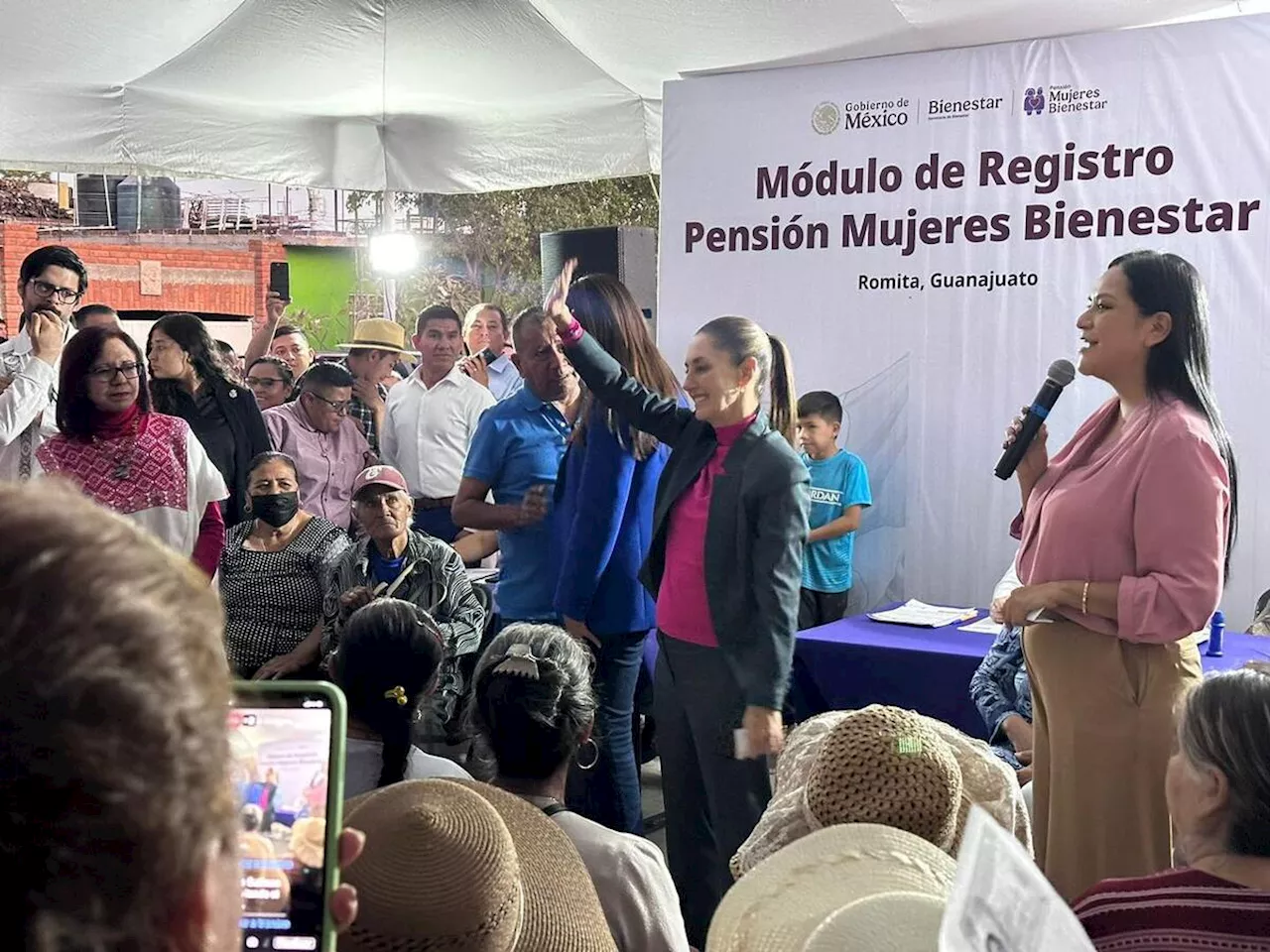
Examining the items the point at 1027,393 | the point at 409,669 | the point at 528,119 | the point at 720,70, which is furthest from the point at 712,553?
the point at 528,119

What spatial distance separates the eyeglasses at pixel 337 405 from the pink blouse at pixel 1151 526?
11.7ft

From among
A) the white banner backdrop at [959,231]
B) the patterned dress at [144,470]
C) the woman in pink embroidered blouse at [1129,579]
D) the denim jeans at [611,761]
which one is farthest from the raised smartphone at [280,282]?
the woman in pink embroidered blouse at [1129,579]

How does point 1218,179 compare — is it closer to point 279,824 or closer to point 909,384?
point 909,384

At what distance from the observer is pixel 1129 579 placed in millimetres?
2617

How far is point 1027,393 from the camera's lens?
15.5 feet

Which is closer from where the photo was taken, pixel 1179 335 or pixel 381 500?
pixel 1179 335

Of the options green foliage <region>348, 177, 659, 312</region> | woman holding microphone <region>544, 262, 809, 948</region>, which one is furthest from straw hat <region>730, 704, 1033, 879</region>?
green foliage <region>348, 177, 659, 312</region>

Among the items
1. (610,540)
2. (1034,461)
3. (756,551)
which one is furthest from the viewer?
(610,540)

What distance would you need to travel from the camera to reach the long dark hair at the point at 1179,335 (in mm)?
2721

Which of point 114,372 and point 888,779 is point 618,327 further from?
point 888,779

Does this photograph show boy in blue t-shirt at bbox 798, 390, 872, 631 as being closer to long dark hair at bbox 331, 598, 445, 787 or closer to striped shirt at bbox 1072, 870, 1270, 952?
long dark hair at bbox 331, 598, 445, 787

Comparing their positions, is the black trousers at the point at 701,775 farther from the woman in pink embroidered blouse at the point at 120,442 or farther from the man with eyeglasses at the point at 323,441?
the man with eyeglasses at the point at 323,441

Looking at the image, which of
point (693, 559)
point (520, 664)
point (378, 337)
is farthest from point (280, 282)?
point (520, 664)

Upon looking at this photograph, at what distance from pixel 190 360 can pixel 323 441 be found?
0.71 metres
